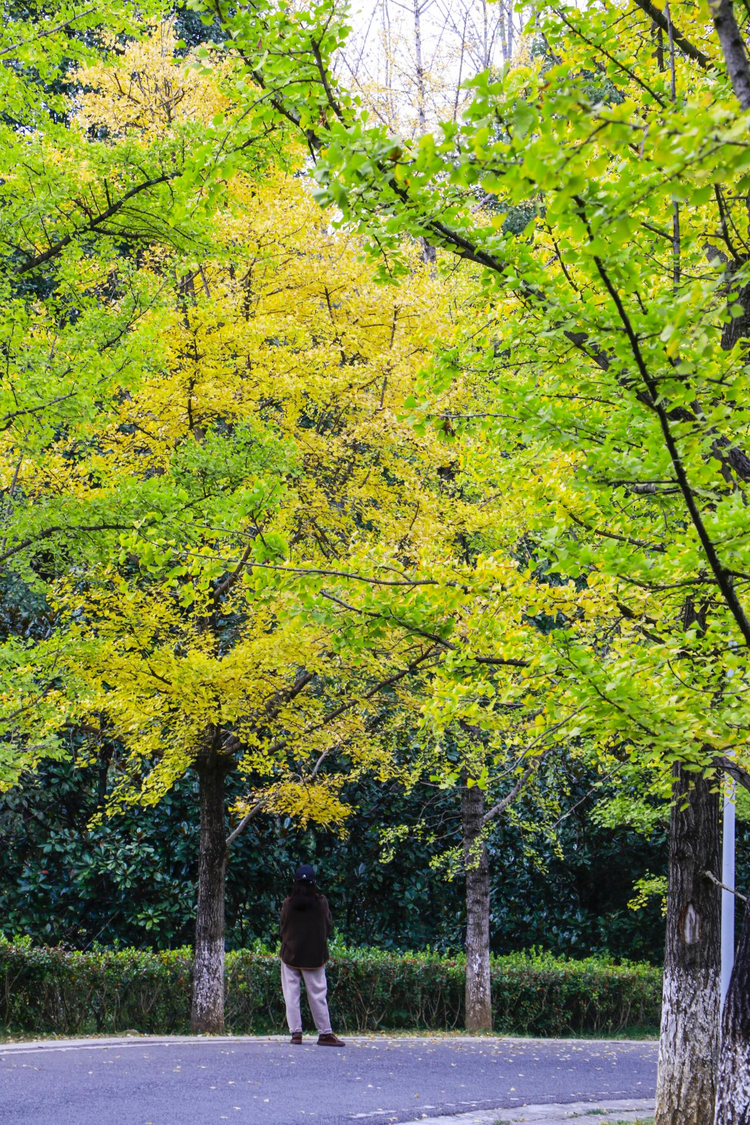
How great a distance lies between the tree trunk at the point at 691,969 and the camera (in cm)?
700

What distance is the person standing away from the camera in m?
9.80

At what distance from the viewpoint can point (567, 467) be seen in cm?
692

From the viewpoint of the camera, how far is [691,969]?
23.9 feet

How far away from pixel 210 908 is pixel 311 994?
1.89 meters

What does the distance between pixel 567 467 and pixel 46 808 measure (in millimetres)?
10786

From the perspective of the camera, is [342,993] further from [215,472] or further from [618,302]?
[618,302]

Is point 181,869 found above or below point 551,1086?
above

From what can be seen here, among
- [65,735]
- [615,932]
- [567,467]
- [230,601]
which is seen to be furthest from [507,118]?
[615,932]

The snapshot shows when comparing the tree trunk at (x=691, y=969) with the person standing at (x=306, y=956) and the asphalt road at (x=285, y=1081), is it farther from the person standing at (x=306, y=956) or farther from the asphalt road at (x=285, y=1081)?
the person standing at (x=306, y=956)

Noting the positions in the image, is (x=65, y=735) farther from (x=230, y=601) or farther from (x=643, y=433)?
(x=643, y=433)

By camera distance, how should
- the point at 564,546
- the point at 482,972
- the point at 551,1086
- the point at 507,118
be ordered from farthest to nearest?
1. the point at 482,972
2. the point at 551,1086
3. the point at 564,546
4. the point at 507,118

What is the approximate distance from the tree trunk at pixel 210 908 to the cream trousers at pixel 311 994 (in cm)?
141

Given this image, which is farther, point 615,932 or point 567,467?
point 615,932

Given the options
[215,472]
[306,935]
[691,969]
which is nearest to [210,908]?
[306,935]
